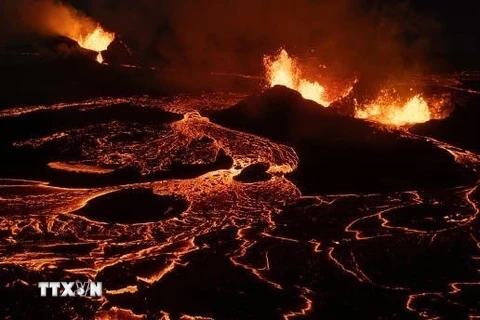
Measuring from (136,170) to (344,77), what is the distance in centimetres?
2085

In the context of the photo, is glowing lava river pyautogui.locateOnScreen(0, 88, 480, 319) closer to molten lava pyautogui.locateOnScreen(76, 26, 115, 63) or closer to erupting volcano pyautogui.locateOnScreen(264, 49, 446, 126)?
erupting volcano pyautogui.locateOnScreen(264, 49, 446, 126)

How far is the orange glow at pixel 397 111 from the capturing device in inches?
1120

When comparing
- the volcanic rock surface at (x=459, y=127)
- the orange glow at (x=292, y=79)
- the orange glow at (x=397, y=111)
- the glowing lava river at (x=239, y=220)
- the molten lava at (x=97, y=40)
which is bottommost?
the glowing lava river at (x=239, y=220)

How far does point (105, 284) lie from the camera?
1188 centimetres

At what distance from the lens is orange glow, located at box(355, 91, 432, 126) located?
28453mm

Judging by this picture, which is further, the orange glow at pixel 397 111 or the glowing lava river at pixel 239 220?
the orange glow at pixel 397 111

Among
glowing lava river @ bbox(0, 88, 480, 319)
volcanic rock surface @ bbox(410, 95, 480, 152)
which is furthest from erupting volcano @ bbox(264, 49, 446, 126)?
glowing lava river @ bbox(0, 88, 480, 319)

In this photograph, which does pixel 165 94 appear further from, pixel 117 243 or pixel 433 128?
pixel 117 243

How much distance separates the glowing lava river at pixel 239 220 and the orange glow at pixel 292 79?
4.22 m

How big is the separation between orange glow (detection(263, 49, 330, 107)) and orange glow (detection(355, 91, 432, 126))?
7.99 feet

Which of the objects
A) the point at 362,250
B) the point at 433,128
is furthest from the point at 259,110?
the point at 362,250

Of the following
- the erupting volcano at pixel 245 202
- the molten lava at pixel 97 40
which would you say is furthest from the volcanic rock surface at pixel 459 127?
the molten lava at pixel 97 40

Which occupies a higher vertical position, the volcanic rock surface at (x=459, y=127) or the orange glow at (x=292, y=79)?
the orange glow at (x=292, y=79)

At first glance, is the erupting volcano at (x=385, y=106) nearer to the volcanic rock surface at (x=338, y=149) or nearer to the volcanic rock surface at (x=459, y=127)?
the volcanic rock surface at (x=459, y=127)
